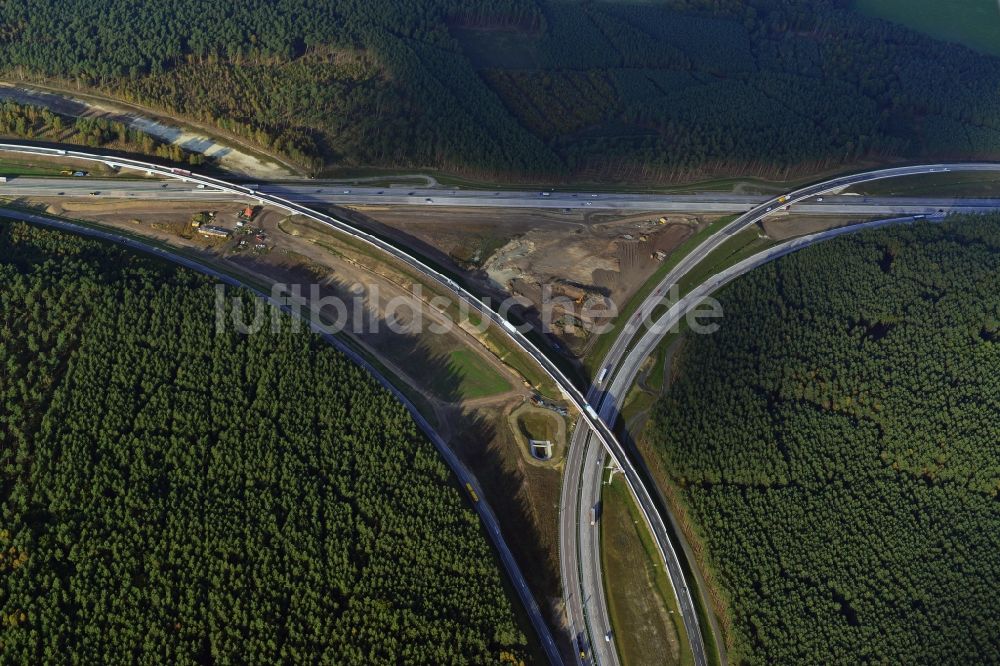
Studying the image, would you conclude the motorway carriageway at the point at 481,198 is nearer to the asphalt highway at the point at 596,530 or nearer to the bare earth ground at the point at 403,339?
the bare earth ground at the point at 403,339

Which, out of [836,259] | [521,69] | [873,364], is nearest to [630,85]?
[521,69]

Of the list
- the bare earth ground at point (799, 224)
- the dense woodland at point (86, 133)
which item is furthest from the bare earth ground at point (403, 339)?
the bare earth ground at point (799, 224)

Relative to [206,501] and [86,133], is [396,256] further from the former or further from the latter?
[86,133]

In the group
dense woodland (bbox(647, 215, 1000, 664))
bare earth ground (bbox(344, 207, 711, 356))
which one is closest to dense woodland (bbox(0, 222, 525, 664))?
dense woodland (bbox(647, 215, 1000, 664))

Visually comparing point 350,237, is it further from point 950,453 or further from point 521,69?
point 950,453

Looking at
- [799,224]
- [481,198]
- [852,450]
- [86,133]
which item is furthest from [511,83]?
[852,450]

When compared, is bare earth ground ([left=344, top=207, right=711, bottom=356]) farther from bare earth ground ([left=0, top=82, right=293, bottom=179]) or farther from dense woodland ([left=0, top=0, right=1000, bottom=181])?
bare earth ground ([left=0, top=82, right=293, bottom=179])
